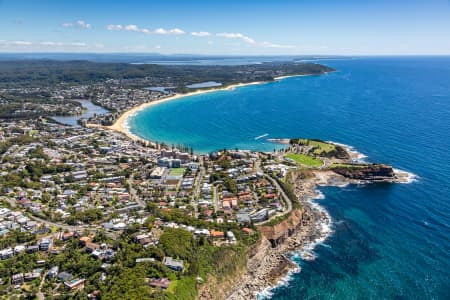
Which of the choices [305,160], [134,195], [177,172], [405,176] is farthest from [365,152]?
[134,195]

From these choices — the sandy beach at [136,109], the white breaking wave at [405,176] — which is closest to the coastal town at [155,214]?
the white breaking wave at [405,176]

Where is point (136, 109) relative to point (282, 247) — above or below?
above

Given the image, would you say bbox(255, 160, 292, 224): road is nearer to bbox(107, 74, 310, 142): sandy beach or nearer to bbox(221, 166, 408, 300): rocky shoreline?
bbox(221, 166, 408, 300): rocky shoreline

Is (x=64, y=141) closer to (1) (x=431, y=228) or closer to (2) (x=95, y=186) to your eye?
(2) (x=95, y=186)

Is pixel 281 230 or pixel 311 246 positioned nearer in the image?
pixel 311 246

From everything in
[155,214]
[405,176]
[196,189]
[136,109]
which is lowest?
[196,189]

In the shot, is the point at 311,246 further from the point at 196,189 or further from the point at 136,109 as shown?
the point at 136,109

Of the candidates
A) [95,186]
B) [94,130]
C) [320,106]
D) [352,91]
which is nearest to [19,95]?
[94,130]
